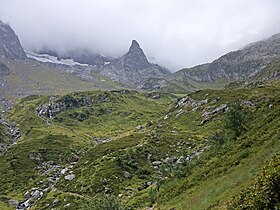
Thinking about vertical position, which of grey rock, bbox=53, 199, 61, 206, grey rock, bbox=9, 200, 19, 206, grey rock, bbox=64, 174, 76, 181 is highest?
grey rock, bbox=64, 174, 76, 181

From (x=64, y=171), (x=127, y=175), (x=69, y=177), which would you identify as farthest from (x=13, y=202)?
(x=127, y=175)

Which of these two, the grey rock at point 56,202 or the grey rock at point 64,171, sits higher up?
the grey rock at point 64,171

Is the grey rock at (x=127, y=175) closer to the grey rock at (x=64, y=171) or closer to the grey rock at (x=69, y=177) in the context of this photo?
the grey rock at (x=69, y=177)

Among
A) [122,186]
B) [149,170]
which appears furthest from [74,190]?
[149,170]

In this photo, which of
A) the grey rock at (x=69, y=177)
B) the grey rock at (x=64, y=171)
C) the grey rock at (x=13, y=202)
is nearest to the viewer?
the grey rock at (x=13, y=202)

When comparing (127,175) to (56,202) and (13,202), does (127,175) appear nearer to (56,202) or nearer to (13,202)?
(56,202)

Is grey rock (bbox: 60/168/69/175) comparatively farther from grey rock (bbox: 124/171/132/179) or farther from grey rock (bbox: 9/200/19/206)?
grey rock (bbox: 124/171/132/179)

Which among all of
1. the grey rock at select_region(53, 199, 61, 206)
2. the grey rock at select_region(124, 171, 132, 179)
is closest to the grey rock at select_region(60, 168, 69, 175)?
the grey rock at select_region(53, 199, 61, 206)

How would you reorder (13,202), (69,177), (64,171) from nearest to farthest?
1. (13,202)
2. (69,177)
3. (64,171)

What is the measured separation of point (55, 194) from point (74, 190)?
9.46 metres

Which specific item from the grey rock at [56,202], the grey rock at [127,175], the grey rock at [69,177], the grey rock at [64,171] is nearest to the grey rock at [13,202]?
the grey rock at [69,177]

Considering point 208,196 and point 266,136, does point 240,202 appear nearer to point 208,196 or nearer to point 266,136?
point 208,196

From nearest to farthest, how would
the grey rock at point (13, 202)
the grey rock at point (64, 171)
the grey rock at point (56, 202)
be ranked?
1. the grey rock at point (56, 202)
2. the grey rock at point (13, 202)
3. the grey rock at point (64, 171)

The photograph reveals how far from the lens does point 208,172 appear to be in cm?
6825
